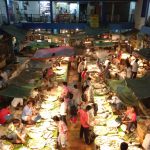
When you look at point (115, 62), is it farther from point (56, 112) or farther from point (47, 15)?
point (47, 15)

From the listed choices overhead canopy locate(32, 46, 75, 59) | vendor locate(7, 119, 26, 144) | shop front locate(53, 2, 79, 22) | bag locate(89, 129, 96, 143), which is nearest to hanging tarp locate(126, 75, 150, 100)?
bag locate(89, 129, 96, 143)

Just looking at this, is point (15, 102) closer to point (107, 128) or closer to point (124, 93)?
point (107, 128)

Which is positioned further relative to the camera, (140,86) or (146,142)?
(140,86)

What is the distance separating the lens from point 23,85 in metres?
14.1

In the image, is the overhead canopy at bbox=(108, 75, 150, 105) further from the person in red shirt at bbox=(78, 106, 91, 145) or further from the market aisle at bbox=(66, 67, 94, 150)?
the market aisle at bbox=(66, 67, 94, 150)

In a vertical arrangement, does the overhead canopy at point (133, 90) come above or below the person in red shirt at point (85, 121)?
above

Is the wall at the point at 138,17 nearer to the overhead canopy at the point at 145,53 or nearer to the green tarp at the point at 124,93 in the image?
the overhead canopy at the point at 145,53

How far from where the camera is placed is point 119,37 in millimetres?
29891

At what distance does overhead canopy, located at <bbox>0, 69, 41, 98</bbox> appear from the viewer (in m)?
13.1

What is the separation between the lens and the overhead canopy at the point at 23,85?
1314cm

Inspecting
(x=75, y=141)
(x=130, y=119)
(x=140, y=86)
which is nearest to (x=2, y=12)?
(x=75, y=141)

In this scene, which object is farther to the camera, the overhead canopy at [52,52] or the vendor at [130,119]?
the overhead canopy at [52,52]

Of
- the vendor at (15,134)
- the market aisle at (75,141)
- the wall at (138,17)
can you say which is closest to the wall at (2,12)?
the wall at (138,17)

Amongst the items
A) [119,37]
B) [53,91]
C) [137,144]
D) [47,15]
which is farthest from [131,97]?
[47,15]
